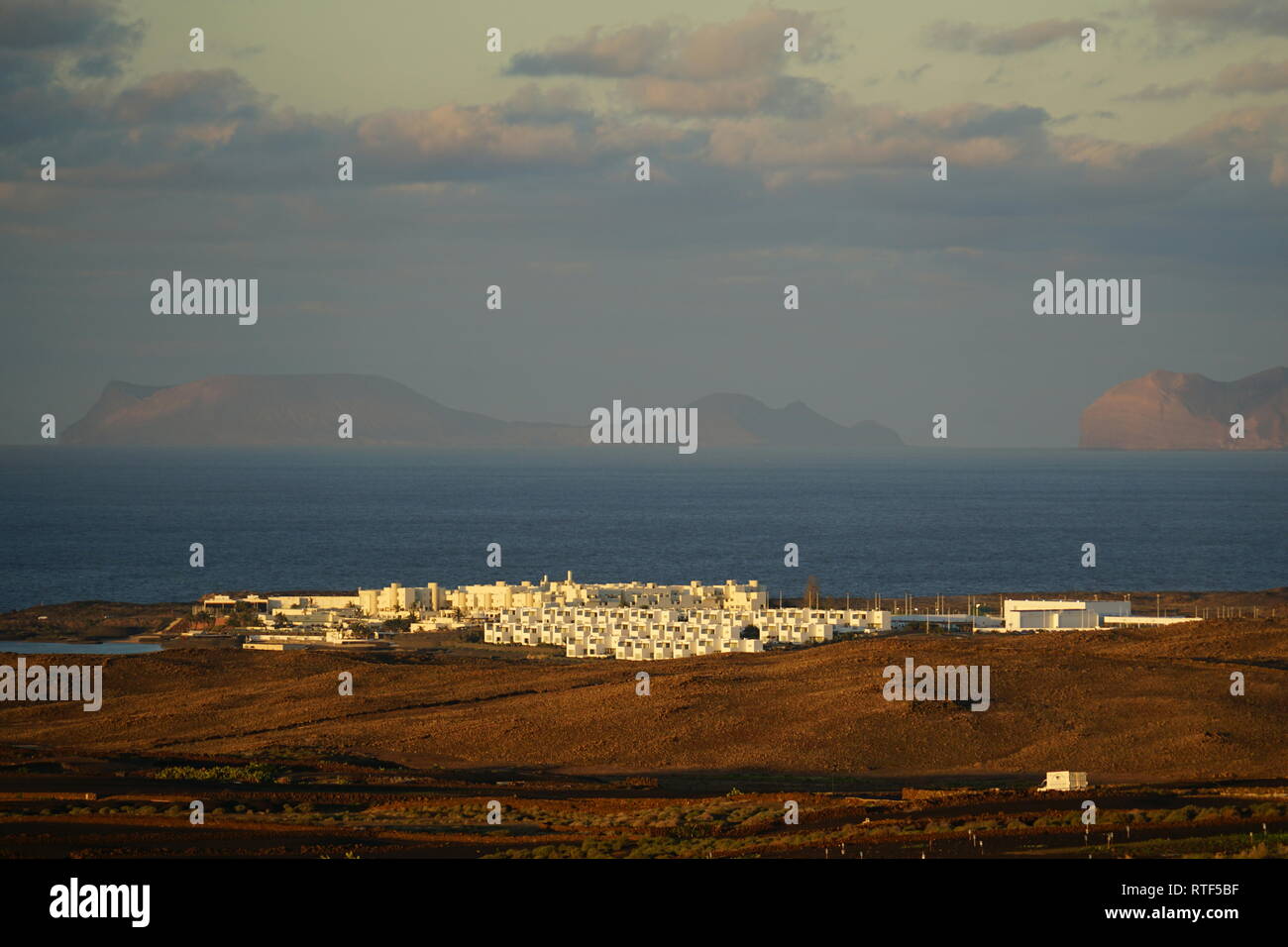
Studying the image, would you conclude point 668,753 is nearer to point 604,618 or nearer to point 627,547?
point 604,618

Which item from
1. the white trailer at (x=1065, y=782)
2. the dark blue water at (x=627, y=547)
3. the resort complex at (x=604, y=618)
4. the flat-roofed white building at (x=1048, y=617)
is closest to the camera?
the white trailer at (x=1065, y=782)

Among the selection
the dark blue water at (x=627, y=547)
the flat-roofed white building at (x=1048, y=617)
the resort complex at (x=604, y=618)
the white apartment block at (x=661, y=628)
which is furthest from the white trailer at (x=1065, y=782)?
the dark blue water at (x=627, y=547)

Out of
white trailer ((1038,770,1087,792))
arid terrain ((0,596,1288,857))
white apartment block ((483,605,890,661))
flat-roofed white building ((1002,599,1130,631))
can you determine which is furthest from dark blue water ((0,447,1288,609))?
white trailer ((1038,770,1087,792))

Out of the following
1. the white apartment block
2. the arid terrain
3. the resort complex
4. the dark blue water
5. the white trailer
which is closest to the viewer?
the arid terrain

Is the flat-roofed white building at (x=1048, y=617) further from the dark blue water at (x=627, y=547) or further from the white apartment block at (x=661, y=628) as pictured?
the dark blue water at (x=627, y=547)

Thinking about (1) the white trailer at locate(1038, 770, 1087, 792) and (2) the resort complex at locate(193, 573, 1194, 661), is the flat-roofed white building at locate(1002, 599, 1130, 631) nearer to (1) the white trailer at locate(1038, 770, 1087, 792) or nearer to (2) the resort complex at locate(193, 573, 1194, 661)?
(2) the resort complex at locate(193, 573, 1194, 661)
